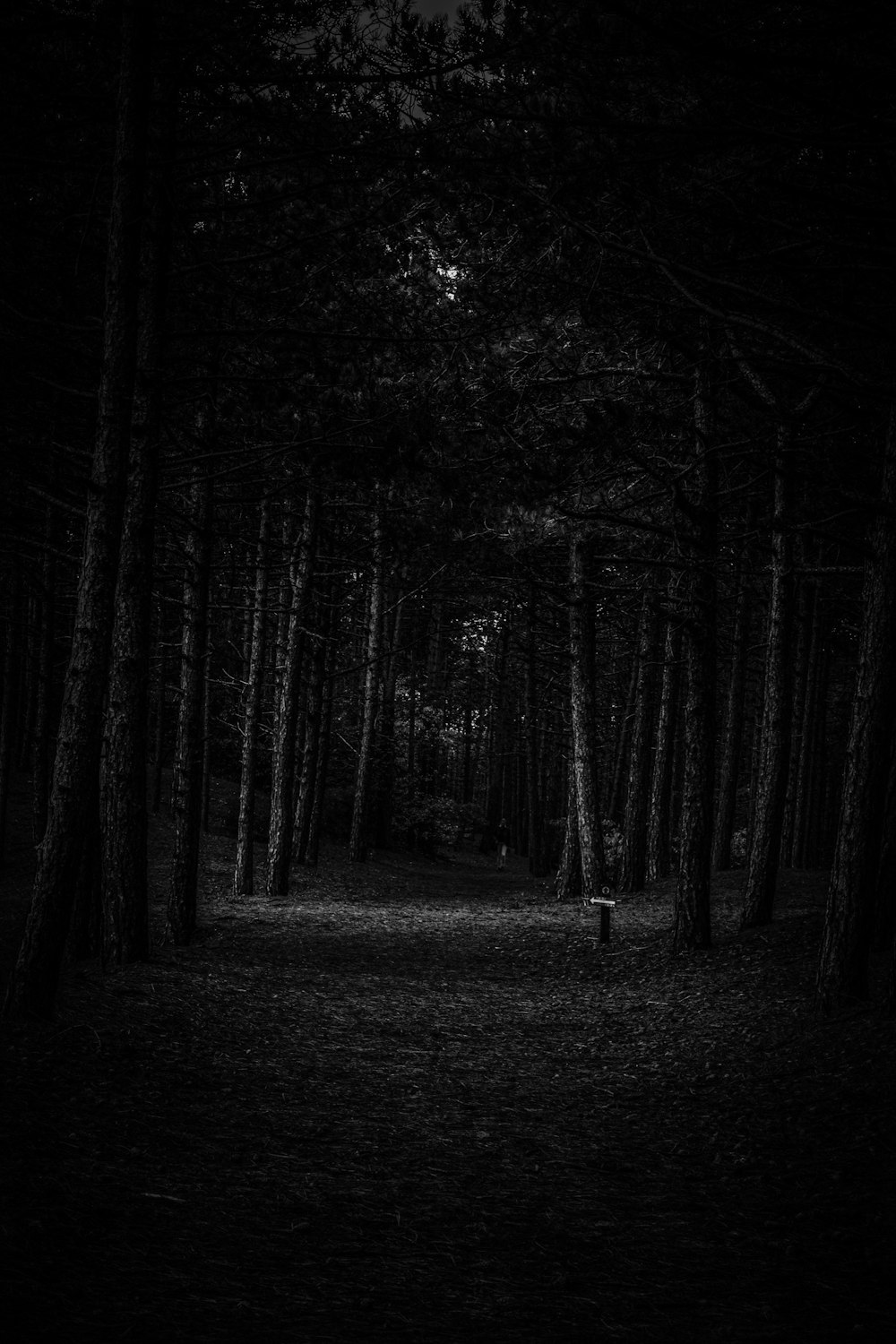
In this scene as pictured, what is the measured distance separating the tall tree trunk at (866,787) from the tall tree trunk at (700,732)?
327 centimetres

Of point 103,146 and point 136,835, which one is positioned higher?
point 103,146

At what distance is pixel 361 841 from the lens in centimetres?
2512

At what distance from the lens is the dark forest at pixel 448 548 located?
431 centimetres

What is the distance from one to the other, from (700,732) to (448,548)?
14.2 feet

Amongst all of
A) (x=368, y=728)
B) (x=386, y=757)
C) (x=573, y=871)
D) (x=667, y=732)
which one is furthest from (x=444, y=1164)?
(x=386, y=757)

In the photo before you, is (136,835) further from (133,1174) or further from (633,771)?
(633,771)

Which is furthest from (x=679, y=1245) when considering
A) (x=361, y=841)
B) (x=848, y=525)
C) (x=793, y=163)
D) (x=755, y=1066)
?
(x=361, y=841)

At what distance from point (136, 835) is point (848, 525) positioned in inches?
413

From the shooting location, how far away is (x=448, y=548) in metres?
13.1

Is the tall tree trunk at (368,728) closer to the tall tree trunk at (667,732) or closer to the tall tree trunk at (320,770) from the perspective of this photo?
the tall tree trunk at (320,770)

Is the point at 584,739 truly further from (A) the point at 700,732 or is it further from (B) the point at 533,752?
(B) the point at 533,752

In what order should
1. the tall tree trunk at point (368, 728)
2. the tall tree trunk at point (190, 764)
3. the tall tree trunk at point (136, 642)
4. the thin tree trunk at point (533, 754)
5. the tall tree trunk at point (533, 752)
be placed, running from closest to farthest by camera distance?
the tall tree trunk at point (136, 642), the tall tree trunk at point (190, 764), the tall tree trunk at point (368, 728), the tall tree trunk at point (533, 752), the thin tree trunk at point (533, 754)

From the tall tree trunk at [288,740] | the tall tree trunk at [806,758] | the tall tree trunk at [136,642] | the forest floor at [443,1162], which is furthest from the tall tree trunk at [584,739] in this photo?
the tall tree trunk at [136,642]

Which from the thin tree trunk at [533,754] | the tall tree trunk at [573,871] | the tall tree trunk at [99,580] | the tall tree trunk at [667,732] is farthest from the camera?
A: the thin tree trunk at [533,754]
